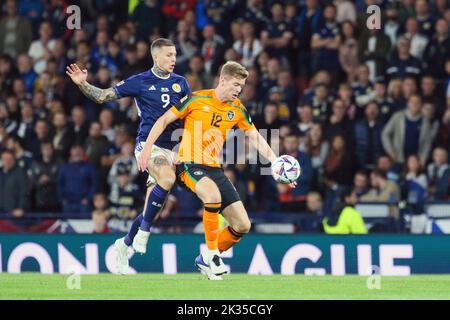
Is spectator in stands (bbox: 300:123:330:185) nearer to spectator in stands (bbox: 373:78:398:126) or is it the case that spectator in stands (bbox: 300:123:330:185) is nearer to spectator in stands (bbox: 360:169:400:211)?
spectator in stands (bbox: 373:78:398:126)

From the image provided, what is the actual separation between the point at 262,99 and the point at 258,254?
12.4 feet

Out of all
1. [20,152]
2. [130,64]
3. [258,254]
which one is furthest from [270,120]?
[20,152]

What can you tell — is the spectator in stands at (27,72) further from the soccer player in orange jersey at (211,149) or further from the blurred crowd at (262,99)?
the soccer player in orange jersey at (211,149)

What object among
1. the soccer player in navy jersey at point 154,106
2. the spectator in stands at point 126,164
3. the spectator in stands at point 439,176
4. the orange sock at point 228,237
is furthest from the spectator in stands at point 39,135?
the orange sock at point 228,237

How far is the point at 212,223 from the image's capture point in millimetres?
13625

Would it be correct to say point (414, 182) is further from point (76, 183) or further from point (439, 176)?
point (76, 183)

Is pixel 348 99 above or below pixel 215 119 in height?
above

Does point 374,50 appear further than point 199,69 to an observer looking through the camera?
No

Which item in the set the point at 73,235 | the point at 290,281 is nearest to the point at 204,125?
the point at 290,281

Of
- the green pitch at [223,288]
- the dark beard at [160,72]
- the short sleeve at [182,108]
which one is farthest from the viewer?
the dark beard at [160,72]

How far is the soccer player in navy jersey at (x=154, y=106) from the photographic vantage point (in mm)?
14117

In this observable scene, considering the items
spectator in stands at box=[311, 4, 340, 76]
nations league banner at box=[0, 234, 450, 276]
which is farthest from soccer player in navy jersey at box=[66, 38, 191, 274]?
spectator in stands at box=[311, 4, 340, 76]

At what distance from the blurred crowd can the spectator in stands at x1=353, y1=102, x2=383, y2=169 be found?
16mm

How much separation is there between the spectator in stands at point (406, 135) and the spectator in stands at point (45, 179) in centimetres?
546
